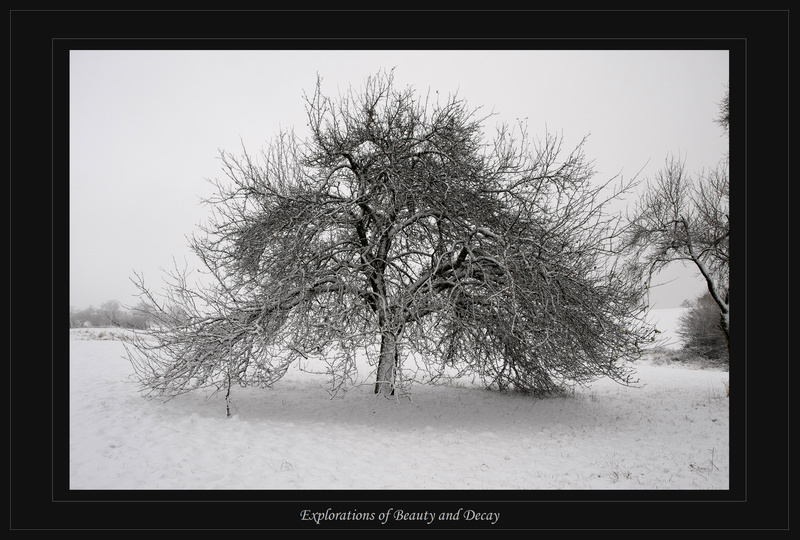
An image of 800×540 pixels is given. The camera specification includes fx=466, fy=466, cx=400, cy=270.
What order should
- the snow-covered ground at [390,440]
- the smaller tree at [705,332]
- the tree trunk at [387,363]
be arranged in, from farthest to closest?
the smaller tree at [705,332] → the tree trunk at [387,363] → the snow-covered ground at [390,440]

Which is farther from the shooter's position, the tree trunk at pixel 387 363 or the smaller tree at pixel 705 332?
the smaller tree at pixel 705 332

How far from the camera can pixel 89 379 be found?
10.6m

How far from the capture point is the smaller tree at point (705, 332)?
2017cm

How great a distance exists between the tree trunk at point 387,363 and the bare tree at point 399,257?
116 millimetres

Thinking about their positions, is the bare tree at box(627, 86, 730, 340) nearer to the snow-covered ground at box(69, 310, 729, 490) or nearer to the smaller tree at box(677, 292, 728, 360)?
the snow-covered ground at box(69, 310, 729, 490)

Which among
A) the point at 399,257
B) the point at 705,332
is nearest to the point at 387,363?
the point at 399,257

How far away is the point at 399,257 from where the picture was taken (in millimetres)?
9539

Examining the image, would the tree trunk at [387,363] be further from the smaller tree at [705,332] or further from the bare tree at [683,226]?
the smaller tree at [705,332]

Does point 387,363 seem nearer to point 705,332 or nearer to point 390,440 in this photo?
point 390,440

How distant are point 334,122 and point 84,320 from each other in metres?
21.5

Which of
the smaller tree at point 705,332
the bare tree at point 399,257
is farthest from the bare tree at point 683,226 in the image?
the smaller tree at point 705,332

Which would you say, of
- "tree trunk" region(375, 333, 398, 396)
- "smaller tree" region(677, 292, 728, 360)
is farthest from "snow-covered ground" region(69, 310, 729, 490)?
"smaller tree" region(677, 292, 728, 360)

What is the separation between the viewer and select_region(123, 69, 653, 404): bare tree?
8.14 m
